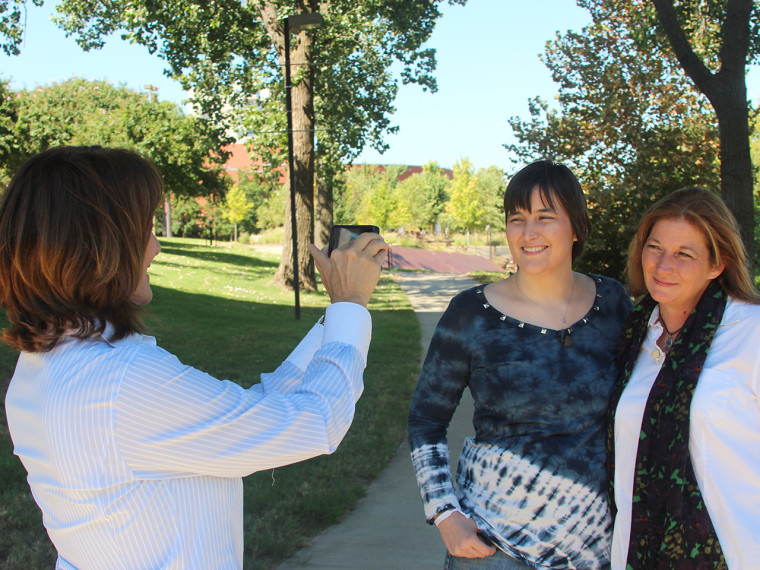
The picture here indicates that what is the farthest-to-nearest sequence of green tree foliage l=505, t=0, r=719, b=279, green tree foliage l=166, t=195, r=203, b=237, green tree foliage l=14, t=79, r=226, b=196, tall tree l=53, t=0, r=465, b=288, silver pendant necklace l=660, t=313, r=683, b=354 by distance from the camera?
green tree foliage l=166, t=195, r=203, b=237, green tree foliage l=14, t=79, r=226, b=196, tall tree l=53, t=0, r=465, b=288, green tree foliage l=505, t=0, r=719, b=279, silver pendant necklace l=660, t=313, r=683, b=354

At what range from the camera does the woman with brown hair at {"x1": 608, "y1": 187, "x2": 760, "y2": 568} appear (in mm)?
1829

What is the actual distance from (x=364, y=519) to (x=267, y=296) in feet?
40.6

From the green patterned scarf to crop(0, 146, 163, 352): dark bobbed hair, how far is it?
4.54 ft

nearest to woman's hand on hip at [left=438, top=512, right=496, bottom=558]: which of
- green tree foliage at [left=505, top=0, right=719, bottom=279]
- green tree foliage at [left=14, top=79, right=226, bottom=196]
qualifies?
green tree foliage at [left=505, top=0, right=719, bottom=279]

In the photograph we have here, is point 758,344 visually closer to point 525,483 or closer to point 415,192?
point 525,483

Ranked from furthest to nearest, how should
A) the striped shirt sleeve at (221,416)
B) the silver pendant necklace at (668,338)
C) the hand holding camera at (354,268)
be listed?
the silver pendant necklace at (668,338), the hand holding camera at (354,268), the striped shirt sleeve at (221,416)

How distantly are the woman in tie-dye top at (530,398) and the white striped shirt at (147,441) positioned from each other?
0.85 meters

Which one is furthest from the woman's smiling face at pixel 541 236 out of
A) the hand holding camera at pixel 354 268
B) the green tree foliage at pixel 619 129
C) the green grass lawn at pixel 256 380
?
the green tree foliage at pixel 619 129

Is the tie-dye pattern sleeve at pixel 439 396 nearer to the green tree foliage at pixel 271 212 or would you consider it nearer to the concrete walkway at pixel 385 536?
the concrete walkway at pixel 385 536

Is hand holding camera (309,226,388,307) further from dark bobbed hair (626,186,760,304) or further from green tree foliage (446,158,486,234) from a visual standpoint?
green tree foliage (446,158,486,234)

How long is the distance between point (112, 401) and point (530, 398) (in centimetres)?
131

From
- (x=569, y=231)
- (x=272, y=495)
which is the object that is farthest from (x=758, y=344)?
(x=272, y=495)

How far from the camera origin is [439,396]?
2.39m

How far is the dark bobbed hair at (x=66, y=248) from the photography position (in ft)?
4.54
